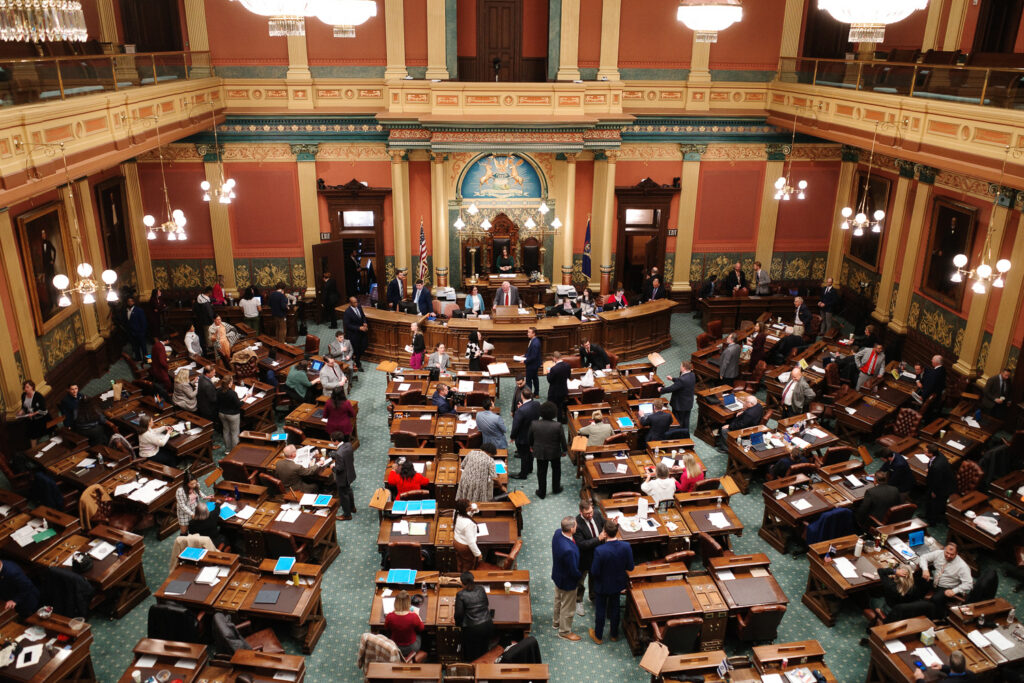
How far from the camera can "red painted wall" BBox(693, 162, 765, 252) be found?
62.7 ft

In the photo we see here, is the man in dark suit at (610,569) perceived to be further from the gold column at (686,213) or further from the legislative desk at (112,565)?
the gold column at (686,213)

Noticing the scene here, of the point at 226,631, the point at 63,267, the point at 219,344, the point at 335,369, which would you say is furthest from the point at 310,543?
the point at 63,267

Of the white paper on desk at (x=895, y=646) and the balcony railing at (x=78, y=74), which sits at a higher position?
the balcony railing at (x=78, y=74)

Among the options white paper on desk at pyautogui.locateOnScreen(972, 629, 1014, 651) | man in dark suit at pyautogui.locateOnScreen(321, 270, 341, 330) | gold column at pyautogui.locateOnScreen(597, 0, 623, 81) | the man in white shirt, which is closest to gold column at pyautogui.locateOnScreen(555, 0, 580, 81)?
gold column at pyautogui.locateOnScreen(597, 0, 623, 81)

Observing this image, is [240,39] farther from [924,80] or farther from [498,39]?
[924,80]

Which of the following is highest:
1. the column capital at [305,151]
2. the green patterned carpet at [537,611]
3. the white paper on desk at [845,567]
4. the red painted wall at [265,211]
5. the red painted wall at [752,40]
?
the red painted wall at [752,40]

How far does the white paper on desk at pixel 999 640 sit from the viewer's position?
7703 millimetres

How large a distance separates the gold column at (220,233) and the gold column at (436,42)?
5600 millimetres

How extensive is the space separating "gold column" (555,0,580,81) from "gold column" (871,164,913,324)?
766 cm

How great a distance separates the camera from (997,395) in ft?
41.9

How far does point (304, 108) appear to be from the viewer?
1777cm

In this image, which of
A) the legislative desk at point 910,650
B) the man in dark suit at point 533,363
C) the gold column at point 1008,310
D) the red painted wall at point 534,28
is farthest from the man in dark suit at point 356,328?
the gold column at point 1008,310

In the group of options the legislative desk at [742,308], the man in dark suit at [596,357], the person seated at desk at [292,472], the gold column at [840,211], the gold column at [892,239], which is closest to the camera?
the person seated at desk at [292,472]

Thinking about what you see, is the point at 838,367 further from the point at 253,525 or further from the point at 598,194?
the point at 253,525
